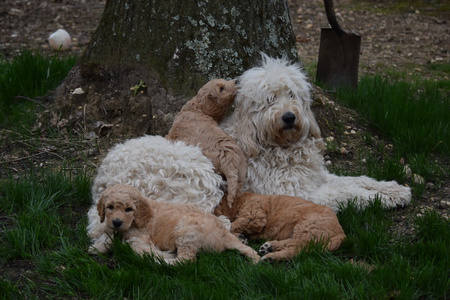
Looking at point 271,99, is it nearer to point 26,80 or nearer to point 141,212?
point 141,212

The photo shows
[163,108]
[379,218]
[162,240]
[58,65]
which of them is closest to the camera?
[162,240]

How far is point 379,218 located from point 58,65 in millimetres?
4611

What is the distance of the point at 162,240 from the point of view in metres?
4.07

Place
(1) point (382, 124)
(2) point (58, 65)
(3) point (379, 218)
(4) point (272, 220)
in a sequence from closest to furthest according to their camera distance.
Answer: (4) point (272, 220) → (3) point (379, 218) → (1) point (382, 124) → (2) point (58, 65)

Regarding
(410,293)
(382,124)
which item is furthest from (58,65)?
(410,293)

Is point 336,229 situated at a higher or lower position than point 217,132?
lower

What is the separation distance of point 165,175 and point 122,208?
26.5 inches

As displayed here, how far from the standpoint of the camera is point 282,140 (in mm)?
5004

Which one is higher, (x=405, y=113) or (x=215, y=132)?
(x=215, y=132)

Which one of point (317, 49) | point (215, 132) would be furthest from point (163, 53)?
point (317, 49)

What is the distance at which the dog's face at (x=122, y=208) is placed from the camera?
13.0ft

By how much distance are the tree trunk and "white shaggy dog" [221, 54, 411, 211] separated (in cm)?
92

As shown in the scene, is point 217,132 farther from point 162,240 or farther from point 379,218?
point 379,218

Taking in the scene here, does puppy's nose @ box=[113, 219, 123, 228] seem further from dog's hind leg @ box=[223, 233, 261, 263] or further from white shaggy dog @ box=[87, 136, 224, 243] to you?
dog's hind leg @ box=[223, 233, 261, 263]
